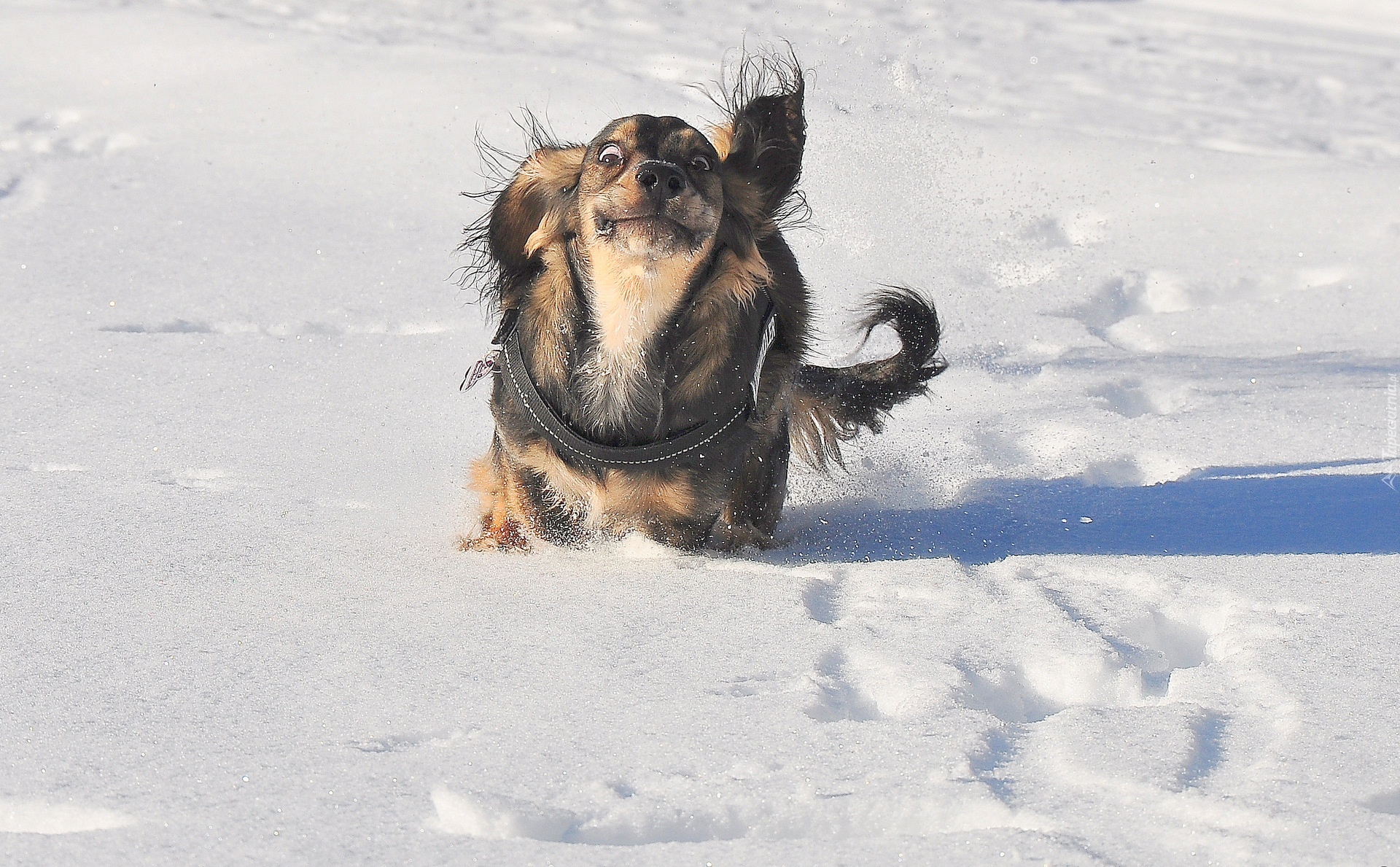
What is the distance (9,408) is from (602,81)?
3278 mm

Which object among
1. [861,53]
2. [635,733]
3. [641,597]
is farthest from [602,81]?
[635,733]

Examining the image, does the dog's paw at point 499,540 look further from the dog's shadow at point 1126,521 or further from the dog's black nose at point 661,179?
the dog's black nose at point 661,179

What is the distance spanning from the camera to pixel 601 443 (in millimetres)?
2576

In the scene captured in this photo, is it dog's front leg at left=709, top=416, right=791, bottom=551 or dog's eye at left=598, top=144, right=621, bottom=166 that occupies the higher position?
dog's eye at left=598, top=144, right=621, bottom=166

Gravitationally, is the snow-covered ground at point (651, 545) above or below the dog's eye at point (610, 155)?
below

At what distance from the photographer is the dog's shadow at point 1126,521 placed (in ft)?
8.80

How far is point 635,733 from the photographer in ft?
5.95

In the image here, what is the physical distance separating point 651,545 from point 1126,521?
1.00 meters

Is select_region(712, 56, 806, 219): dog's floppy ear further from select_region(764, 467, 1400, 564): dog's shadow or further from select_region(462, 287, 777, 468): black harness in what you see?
select_region(764, 467, 1400, 564): dog's shadow

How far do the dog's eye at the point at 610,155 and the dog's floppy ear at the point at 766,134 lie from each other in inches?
10.7

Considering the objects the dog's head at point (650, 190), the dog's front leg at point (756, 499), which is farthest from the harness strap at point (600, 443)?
the dog's head at point (650, 190)

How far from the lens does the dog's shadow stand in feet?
8.80

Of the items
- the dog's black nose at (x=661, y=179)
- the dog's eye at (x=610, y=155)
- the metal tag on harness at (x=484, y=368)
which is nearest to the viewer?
the dog's black nose at (x=661, y=179)

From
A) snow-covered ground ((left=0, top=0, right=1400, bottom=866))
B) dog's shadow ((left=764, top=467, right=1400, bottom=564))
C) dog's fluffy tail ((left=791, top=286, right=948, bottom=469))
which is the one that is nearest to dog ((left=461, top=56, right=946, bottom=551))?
snow-covered ground ((left=0, top=0, right=1400, bottom=866))
